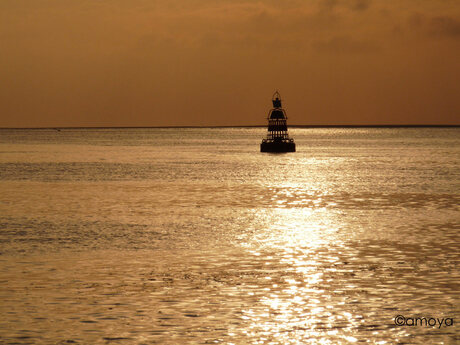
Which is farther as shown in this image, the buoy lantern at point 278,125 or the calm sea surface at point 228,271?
the buoy lantern at point 278,125

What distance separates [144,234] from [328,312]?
1598 centimetres

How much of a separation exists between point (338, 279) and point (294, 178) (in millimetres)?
54916

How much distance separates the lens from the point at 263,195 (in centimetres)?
5616

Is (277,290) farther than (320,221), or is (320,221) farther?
(320,221)

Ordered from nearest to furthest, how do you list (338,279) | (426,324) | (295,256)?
1. (426,324)
2. (338,279)
3. (295,256)

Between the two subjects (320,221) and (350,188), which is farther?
(350,188)

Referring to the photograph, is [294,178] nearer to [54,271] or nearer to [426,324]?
[54,271]

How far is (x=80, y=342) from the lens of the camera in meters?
16.4

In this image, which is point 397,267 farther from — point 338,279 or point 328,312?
point 328,312

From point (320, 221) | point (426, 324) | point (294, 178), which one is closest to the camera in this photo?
point (426, 324)

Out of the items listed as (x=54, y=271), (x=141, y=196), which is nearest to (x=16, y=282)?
(x=54, y=271)

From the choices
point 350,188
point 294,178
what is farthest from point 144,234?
point 294,178

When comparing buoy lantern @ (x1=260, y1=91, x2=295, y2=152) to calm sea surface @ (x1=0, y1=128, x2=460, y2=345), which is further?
buoy lantern @ (x1=260, y1=91, x2=295, y2=152)

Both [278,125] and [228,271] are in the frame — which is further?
[278,125]
